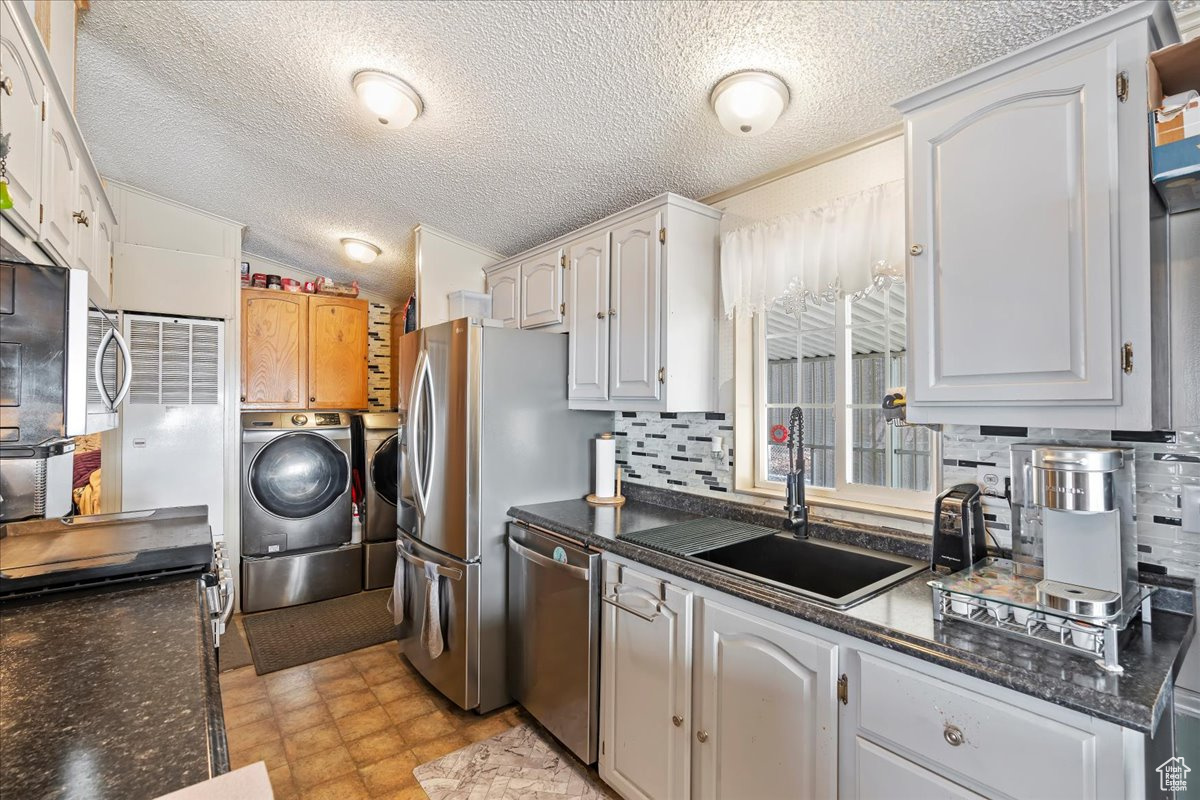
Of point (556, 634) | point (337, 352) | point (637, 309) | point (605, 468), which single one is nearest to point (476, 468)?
point (605, 468)

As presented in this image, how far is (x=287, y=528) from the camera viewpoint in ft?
12.3

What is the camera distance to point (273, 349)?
3.89 meters

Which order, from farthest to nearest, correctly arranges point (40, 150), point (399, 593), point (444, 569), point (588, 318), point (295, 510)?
1. point (295, 510)
2. point (399, 593)
3. point (588, 318)
4. point (444, 569)
5. point (40, 150)

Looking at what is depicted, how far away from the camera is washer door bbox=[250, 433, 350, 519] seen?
3.72 metres

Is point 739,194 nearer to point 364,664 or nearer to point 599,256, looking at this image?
point 599,256

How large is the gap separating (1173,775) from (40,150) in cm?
299

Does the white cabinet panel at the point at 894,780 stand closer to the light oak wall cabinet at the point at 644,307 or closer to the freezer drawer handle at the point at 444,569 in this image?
the light oak wall cabinet at the point at 644,307

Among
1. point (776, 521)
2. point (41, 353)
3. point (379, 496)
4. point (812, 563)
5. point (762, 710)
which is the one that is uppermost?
point (41, 353)

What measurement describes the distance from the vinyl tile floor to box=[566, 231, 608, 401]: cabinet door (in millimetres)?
1527

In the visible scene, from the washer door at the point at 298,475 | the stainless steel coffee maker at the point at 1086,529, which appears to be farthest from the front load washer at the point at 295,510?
the stainless steel coffee maker at the point at 1086,529

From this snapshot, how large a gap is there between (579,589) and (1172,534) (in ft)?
5.39

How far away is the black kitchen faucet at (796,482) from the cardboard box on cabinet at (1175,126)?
1.05m

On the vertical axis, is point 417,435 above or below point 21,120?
below

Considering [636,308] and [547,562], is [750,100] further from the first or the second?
[547,562]
